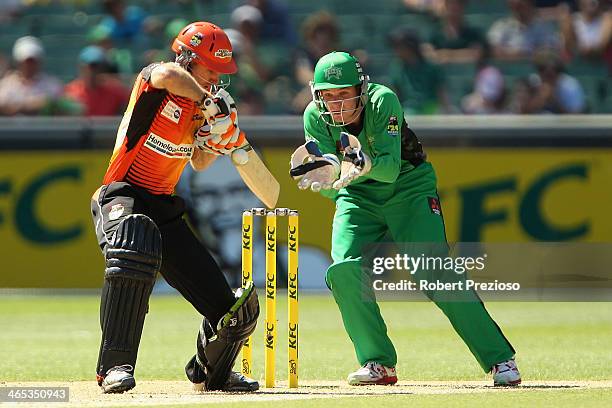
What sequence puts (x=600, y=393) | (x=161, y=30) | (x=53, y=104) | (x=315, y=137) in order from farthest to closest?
(x=161, y=30), (x=53, y=104), (x=315, y=137), (x=600, y=393)

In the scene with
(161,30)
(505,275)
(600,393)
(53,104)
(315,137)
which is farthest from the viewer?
(161,30)

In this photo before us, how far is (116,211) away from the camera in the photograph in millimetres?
7387

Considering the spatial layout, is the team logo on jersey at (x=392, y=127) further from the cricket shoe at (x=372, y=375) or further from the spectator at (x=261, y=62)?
the spectator at (x=261, y=62)

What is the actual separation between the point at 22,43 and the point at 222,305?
938cm

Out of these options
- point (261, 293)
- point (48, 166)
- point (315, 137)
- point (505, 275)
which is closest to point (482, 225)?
point (505, 275)

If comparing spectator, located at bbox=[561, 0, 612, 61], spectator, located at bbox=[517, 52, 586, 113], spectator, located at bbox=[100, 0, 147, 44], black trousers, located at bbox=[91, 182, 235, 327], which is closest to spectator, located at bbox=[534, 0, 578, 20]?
spectator, located at bbox=[561, 0, 612, 61]

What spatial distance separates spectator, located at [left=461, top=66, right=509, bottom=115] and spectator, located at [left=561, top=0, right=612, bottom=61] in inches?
40.2

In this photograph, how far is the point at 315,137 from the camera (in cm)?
815

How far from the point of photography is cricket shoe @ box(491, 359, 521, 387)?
25.7 ft

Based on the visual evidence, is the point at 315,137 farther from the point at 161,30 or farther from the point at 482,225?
the point at 161,30

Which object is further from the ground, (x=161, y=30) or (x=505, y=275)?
(x=161, y=30)

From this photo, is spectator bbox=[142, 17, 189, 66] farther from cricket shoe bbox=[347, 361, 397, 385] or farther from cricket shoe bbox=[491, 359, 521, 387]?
cricket shoe bbox=[491, 359, 521, 387]

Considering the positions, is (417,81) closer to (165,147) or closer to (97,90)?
(97,90)

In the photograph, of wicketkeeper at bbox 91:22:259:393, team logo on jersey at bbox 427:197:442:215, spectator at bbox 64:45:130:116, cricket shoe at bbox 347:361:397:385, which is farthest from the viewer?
spectator at bbox 64:45:130:116
